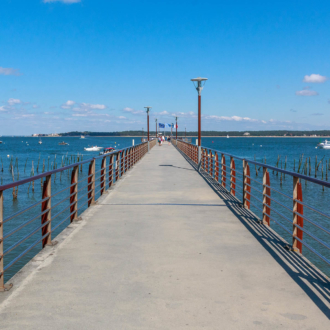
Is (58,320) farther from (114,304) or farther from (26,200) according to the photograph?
(26,200)

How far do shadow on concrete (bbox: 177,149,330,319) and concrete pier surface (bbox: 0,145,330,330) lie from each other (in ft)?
0.04

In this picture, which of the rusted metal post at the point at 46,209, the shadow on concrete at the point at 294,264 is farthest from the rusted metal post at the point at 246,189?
the rusted metal post at the point at 46,209

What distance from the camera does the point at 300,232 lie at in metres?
5.51

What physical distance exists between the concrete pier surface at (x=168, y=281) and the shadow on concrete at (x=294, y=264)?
13 mm

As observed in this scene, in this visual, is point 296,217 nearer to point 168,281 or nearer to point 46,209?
point 168,281

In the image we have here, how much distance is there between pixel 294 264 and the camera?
501 cm

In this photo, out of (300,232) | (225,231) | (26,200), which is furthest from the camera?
(26,200)

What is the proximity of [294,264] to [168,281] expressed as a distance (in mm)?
1787

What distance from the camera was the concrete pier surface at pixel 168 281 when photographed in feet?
11.4

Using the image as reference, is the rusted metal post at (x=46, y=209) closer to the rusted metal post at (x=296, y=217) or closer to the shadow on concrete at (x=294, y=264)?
the shadow on concrete at (x=294, y=264)

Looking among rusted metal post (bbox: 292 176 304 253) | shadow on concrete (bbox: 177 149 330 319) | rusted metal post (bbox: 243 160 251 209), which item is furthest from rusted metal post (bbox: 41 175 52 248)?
rusted metal post (bbox: 243 160 251 209)

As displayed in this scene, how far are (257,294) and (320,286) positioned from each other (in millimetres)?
788

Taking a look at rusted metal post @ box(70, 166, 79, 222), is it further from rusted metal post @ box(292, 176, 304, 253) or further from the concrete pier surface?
rusted metal post @ box(292, 176, 304, 253)

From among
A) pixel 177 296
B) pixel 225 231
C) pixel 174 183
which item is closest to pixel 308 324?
pixel 177 296
